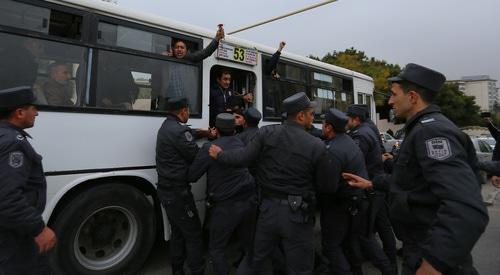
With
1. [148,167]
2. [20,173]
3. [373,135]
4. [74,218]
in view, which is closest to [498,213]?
[373,135]

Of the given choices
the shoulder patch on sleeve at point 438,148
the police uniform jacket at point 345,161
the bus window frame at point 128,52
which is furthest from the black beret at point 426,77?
the bus window frame at point 128,52

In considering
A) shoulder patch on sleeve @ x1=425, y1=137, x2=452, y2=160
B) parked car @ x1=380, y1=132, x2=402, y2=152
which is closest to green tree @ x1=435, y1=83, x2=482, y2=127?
parked car @ x1=380, y1=132, x2=402, y2=152

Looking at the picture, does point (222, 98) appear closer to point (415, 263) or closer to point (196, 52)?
point (196, 52)

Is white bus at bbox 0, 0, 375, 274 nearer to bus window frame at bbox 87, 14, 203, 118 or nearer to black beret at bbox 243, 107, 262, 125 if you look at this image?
bus window frame at bbox 87, 14, 203, 118

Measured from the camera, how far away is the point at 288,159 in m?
3.08

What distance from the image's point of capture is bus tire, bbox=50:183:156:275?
11.6ft

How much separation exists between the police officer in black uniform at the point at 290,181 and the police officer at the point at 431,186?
3.01 ft

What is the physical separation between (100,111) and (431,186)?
316cm

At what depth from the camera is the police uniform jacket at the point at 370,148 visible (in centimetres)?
446

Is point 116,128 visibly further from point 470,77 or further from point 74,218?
point 470,77

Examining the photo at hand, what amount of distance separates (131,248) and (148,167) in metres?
0.92

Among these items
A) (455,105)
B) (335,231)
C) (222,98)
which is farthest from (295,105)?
(455,105)

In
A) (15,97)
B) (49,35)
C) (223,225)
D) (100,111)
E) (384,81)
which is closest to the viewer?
(15,97)

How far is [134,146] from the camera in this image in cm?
400
